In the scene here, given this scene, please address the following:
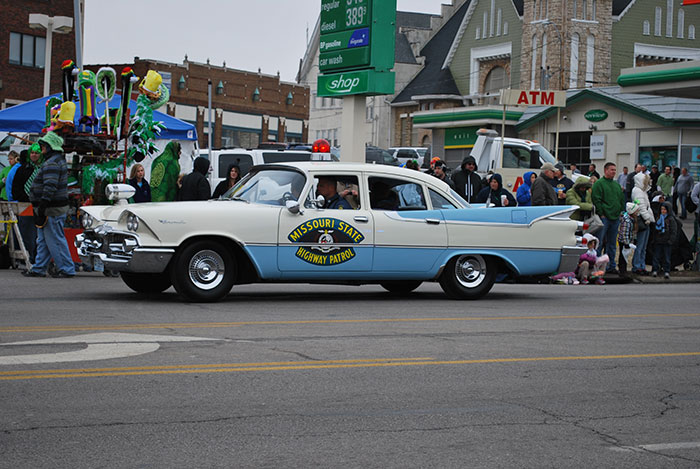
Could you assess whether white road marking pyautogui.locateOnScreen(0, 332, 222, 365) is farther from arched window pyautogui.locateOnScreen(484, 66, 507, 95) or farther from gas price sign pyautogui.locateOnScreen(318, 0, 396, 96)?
arched window pyautogui.locateOnScreen(484, 66, 507, 95)

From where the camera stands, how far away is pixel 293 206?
39.4 feet

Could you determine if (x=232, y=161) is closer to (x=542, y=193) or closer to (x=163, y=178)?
(x=163, y=178)

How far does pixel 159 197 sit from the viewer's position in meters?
17.6

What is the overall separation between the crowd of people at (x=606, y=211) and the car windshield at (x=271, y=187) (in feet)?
22.5

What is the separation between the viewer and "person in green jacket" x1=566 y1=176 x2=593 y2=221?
19.0 m

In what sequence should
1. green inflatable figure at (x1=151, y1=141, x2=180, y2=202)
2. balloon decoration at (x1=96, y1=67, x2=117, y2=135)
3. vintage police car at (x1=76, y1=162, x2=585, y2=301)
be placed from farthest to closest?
balloon decoration at (x1=96, y1=67, x2=117, y2=135)
green inflatable figure at (x1=151, y1=141, x2=180, y2=202)
vintage police car at (x1=76, y1=162, x2=585, y2=301)

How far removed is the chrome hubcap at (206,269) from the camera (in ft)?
38.5

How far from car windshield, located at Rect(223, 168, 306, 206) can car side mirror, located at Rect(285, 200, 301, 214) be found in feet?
0.63

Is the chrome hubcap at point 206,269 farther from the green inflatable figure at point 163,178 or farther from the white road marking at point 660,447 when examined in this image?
the white road marking at point 660,447

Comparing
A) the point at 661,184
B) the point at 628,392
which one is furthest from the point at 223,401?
the point at 661,184

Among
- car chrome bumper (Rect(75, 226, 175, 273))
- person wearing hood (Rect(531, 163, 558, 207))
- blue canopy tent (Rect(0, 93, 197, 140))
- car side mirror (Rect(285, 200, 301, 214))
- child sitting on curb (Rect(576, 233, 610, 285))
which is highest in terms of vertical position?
blue canopy tent (Rect(0, 93, 197, 140))

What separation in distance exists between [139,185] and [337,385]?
10.1 meters

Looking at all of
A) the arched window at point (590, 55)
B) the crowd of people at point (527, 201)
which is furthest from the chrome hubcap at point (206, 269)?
the arched window at point (590, 55)

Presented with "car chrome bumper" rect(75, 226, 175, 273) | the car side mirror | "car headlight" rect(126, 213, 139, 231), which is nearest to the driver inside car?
the car side mirror
